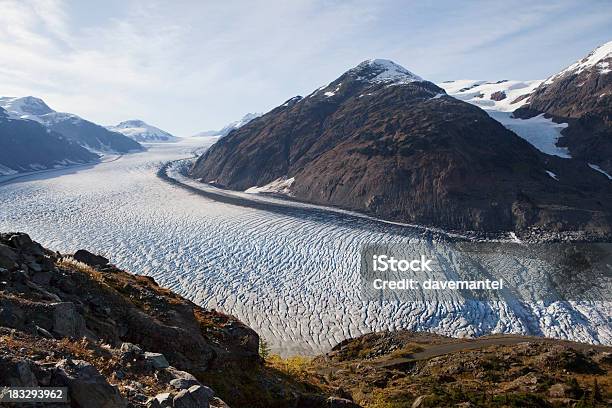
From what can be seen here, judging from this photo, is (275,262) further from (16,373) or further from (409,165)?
(409,165)

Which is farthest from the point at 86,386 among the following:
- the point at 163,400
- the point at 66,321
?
the point at 66,321

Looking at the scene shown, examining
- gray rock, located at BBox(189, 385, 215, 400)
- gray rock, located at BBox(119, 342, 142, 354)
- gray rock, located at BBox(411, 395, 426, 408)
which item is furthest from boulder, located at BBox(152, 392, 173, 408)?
gray rock, located at BBox(411, 395, 426, 408)

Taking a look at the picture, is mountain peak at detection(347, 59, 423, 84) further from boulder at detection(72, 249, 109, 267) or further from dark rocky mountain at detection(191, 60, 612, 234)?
boulder at detection(72, 249, 109, 267)

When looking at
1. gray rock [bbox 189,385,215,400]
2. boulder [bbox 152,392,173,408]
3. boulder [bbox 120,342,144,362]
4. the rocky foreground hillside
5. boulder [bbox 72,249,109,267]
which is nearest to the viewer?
the rocky foreground hillside

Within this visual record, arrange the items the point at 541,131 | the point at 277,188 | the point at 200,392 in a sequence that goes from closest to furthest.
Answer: the point at 200,392
the point at 277,188
the point at 541,131

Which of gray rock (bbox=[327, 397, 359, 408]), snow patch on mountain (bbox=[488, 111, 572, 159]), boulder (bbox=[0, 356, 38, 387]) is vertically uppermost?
snow patch on mountain (bbox=[488, 111, 572, 159])
